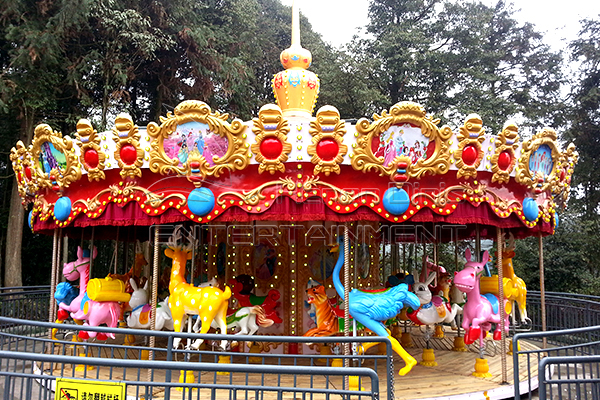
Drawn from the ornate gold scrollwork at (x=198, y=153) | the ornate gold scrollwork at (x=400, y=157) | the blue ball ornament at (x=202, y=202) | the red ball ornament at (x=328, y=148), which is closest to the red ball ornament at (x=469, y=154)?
the ornate gold scrollwork at (x=400, y=157)

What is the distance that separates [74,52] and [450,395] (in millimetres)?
15938

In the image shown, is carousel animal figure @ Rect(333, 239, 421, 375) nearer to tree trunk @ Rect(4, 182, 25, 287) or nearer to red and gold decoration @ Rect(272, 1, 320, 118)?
red and gold decoration @ Rect(272, 1, 320, 118)

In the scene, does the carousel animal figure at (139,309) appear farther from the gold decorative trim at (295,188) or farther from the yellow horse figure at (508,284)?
the yellow horse figure at (508,284)

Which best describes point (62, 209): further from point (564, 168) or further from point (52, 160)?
point (564, 168)

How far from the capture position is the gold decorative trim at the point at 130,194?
6.25 metres

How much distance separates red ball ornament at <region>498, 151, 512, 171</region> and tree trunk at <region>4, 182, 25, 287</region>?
44.8ft

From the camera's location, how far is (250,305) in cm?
729

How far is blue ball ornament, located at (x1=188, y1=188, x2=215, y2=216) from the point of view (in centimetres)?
614

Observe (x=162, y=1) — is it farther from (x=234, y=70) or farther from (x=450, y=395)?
(x=450, y=395)

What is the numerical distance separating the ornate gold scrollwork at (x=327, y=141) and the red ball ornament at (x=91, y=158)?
3.05 metres

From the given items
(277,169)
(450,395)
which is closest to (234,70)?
(277,169)

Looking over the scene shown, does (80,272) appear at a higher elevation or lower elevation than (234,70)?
lower

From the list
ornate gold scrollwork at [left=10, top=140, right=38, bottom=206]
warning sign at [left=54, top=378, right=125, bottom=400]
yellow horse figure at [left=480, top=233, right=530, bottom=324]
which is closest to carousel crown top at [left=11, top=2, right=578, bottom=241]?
ornate gold scrollwork at [left=10, top=140, right=38, bottom=206]

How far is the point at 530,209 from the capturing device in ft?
22.4
